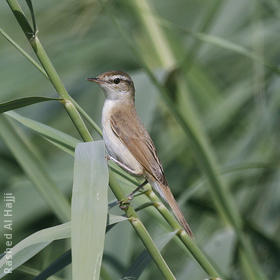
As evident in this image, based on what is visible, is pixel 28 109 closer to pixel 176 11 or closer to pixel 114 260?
pixel 114 260

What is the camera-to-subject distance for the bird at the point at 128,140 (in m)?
2.69

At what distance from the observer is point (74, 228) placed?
60.0 inches

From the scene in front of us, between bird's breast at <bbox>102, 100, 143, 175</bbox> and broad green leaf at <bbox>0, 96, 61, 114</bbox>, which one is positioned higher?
bird's breast at <bbox>102, 100, 143, 175</bbox>

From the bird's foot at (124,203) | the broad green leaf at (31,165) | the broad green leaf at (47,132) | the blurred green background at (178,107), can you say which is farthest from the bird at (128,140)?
the bird's foot at (124,203)

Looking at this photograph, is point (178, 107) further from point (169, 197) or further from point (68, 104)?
point (68, 104)

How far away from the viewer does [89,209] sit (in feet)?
5.23

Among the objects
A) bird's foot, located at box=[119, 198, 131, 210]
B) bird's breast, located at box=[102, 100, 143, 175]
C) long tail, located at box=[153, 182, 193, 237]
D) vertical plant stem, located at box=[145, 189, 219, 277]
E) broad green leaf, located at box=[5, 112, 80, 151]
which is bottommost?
vertical plant stem, located at box=[145, 189, 219, 277]

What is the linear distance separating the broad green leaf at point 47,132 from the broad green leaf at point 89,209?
272 millimetres

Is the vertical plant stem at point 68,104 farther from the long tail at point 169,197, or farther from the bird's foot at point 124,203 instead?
the long tail at point 169,197

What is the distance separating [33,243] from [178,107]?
211cm

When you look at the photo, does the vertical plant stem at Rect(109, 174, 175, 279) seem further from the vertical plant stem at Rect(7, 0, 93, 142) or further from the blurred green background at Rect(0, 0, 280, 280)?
the blurred green background at Rect(0, 0, 280, 280)

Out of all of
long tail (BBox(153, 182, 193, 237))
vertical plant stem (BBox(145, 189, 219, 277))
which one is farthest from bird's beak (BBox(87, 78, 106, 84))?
vertical plant stem (BBox(145, 189, 219, 277))

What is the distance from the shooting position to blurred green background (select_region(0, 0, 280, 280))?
3.54 m

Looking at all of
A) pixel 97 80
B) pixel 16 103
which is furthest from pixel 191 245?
pixel 97 80
